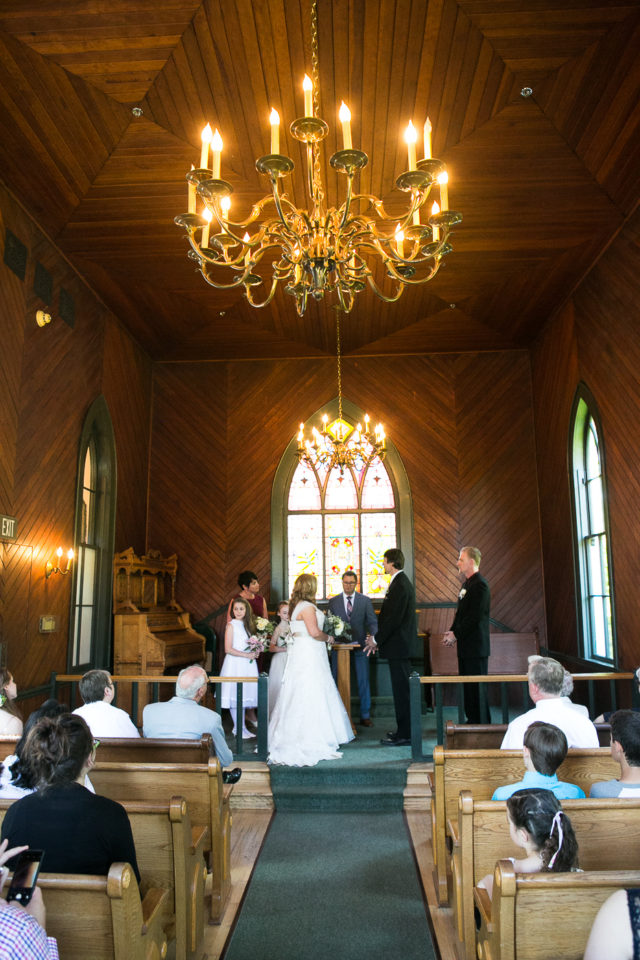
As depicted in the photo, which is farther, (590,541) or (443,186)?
(590,541)

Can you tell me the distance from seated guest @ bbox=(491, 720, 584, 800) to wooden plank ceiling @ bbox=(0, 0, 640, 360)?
4.18 meters

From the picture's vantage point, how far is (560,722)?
3.64 metres

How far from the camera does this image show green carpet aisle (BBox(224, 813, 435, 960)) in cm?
321

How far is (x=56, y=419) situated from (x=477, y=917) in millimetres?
5522

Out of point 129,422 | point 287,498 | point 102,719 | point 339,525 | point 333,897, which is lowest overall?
point 333,897

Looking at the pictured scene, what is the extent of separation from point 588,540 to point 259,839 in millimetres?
4812

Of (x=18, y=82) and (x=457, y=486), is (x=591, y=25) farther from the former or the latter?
(x=457, y=486)

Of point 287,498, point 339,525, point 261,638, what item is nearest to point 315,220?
point 261,638

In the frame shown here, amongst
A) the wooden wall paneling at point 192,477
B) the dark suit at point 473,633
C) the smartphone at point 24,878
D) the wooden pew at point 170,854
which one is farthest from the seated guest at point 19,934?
the wooden wall paneling at point 192,477

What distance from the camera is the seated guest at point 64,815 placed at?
2234 mm

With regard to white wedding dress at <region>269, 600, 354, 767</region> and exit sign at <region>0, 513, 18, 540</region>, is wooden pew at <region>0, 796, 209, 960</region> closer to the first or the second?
white wedding dress at <region>269, 600, 354, 767</region>

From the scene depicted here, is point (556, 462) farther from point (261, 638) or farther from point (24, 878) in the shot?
point (24, 878)

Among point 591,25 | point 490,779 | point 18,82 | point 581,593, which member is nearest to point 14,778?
point 490,779

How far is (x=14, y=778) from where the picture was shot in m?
2.58
